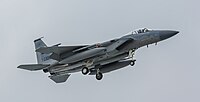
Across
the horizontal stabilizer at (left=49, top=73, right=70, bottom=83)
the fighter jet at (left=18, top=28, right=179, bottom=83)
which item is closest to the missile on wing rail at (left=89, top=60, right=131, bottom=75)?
the fighter jet at (left=18, top=28, right=179, bottom=83)

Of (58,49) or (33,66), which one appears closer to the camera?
(58,49)

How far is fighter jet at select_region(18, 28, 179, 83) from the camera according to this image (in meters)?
51.5

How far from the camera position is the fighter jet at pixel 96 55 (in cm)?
5147

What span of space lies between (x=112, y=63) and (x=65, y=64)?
3911 millimetres

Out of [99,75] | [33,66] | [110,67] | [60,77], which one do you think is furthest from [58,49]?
[110,67]

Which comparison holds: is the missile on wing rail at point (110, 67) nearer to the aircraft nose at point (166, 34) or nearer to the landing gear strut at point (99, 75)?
the landing gear strut at point (99, 75)

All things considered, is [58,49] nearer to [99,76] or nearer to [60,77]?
[60,77]

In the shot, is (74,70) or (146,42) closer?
(146,42)

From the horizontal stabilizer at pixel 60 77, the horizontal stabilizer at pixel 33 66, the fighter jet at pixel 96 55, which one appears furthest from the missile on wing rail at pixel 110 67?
the horizontal stabilizer at pixel 33 66

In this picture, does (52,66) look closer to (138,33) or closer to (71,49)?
(71,49)

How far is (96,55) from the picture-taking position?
5197cm

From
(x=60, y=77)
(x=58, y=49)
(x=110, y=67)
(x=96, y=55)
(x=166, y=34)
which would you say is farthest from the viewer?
(x=60, y=77)

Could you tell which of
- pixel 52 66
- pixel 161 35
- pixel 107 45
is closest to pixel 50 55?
pixel 52 66

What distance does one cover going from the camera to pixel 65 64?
53594mm
